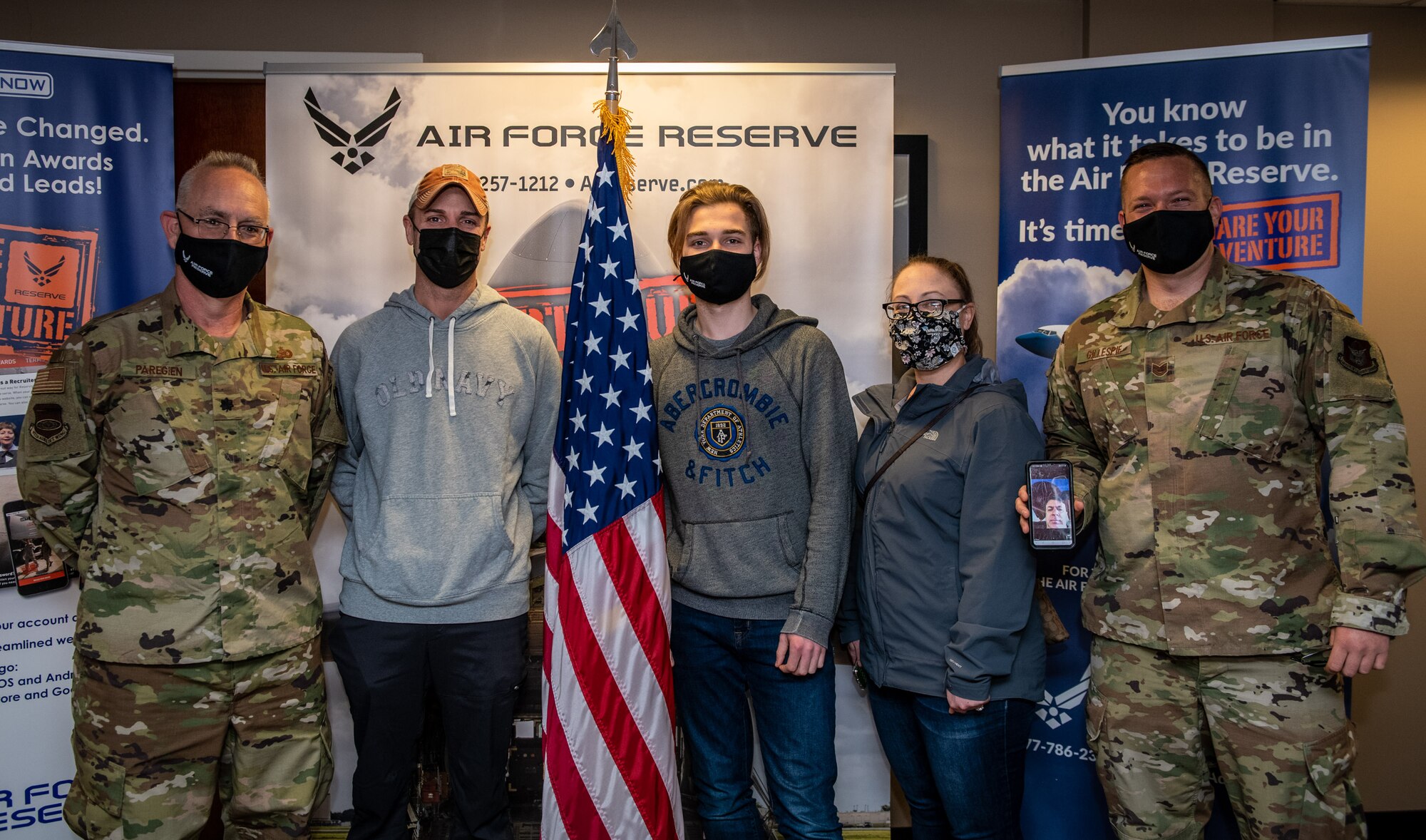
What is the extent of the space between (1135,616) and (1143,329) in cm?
70

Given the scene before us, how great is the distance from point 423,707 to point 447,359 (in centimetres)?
91

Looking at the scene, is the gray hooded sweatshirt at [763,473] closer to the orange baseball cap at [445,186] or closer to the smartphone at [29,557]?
the orange baseball cap at [445,186]

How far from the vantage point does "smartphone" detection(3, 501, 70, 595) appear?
2.68 meters

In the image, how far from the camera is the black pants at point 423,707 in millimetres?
2252

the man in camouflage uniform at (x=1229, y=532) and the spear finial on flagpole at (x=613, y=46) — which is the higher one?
the spear finial on flagpole at (x=613, y=46)

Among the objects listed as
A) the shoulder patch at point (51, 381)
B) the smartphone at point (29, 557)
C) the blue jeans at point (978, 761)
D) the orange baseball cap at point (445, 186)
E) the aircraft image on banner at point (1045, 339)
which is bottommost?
the blue jeans at point (978, 761)

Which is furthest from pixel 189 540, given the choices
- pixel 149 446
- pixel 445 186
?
pixel 445 186

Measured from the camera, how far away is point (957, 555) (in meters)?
2.08

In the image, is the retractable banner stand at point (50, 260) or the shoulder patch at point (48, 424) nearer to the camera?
the shoulder patch at point (48, 424)

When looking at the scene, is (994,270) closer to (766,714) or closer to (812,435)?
(812,435)

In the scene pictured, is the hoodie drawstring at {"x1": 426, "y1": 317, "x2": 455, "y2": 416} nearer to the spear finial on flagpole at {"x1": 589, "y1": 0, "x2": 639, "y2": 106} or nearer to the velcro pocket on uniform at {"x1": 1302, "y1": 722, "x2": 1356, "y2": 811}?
the spear finial on flagpole at {"x1": 589, "y1": 0, "x2": 639, "y2": 106}

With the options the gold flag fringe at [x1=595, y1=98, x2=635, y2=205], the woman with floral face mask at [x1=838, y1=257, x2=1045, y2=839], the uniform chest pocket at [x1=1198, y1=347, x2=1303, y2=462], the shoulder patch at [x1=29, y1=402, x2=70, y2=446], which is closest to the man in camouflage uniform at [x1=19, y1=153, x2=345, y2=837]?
the shoulder patch at [x1=29, y1=402, x2=70, y2=446]

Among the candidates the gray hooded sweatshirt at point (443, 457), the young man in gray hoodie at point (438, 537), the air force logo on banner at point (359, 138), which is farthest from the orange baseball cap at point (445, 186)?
the air force logo on banner at point (359, 138)

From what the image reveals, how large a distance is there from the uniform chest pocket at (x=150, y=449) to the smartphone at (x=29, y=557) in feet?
2.79
